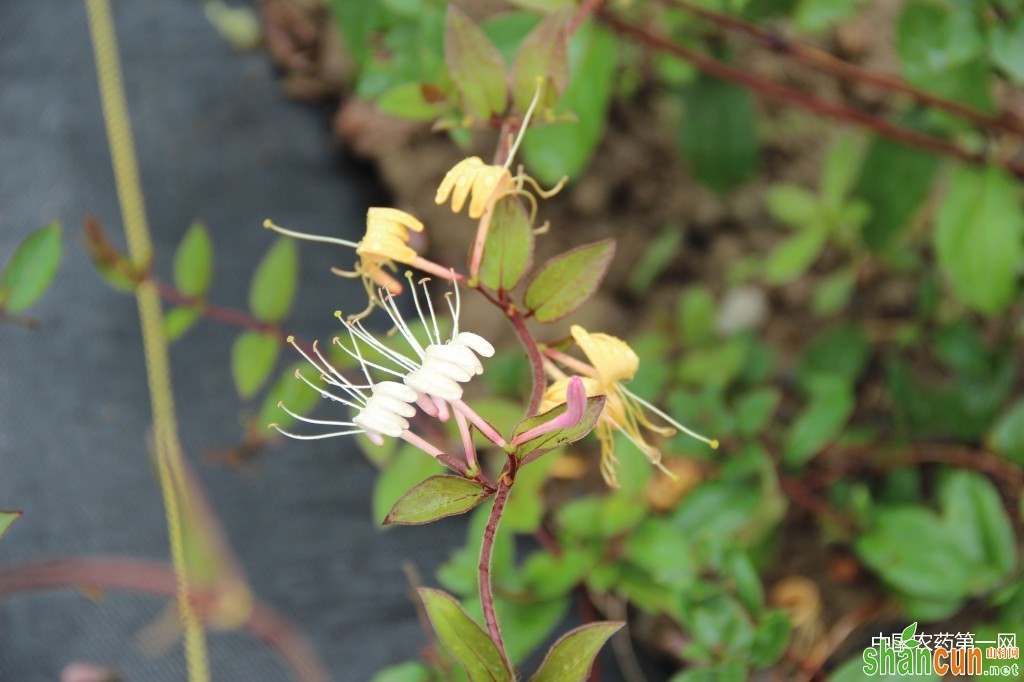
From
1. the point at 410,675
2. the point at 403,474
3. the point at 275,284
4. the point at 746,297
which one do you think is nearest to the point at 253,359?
the point at 275,284

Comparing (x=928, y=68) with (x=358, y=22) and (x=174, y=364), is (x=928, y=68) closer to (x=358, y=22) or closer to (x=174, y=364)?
(x=358, y=22)

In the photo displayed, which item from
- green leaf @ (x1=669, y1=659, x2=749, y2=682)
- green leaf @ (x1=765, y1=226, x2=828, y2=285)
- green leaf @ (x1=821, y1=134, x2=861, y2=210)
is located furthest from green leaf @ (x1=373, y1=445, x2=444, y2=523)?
green leaf @ (x1=821, y1=134, x2=861, y2=210)

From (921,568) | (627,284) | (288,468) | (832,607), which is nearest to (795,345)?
(627,284)

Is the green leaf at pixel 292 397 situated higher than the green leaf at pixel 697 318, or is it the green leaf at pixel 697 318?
the green leaf at pixel 292 397

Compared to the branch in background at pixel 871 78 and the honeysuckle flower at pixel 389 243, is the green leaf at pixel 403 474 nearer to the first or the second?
the honeysuckle flower at pixel 389 243

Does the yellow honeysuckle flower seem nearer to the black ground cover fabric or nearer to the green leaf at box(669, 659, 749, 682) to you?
the green leaf at box(669, 659, 749, 682)

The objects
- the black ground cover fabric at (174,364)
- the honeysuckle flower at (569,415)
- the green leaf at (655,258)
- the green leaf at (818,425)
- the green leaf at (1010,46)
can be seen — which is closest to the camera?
the honeysuckle flower at (569,415)

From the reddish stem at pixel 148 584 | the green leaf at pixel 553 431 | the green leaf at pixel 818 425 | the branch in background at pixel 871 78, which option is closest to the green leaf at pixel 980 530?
the green leaf at pixel 818 425
